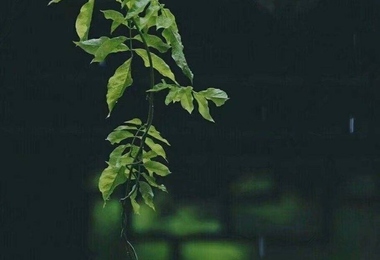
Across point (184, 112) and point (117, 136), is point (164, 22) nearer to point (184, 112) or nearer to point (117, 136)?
point (117, 136)

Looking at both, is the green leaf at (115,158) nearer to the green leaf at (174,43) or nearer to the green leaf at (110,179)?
the green leaf at (110,179)

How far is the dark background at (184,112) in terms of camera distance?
4.73 metres

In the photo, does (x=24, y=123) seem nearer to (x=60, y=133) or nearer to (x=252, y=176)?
(x=60, y=133)

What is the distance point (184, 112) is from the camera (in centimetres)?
478

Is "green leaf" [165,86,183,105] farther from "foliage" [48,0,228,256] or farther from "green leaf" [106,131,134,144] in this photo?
"green leaf" [106,131,134,144]

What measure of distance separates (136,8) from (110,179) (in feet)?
1.49

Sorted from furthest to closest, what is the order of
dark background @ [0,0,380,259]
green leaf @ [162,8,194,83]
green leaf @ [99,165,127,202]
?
dark background @ [0,0,380,259], green leaf @ [99,165,127,202], green leaf @ [162,8,194,83]

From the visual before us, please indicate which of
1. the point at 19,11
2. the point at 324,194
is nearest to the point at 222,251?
the point at 324,194

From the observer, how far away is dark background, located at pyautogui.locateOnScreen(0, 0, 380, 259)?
473 cm

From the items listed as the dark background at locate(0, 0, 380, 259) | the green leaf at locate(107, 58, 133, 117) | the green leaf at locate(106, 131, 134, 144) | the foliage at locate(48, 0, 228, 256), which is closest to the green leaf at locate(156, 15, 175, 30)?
the foliage at locate(48, 0, 228, 256)

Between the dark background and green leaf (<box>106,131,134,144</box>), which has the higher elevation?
the dark background

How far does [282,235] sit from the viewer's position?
16.3 feet

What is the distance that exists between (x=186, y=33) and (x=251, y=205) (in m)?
1.06

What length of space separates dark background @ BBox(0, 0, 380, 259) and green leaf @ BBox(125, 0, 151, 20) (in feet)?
9.99
